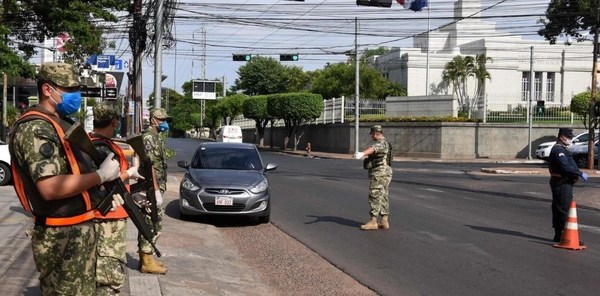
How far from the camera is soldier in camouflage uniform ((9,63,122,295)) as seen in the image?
3.45m

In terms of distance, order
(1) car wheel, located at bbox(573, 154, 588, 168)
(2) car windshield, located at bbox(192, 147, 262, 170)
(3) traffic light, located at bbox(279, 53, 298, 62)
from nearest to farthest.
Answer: (2) car windshield, located at bbox(192, 147, 262, 170) < (1) car wheel, located at bbox(573, 154, 588, 168) < (3) traffic light, located at bbox(279, 53, 298, 62)

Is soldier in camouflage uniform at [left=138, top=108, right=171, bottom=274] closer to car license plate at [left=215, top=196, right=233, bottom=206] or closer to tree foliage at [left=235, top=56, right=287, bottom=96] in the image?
car license plate at [left=215, top=196, right=233, bottom=206]

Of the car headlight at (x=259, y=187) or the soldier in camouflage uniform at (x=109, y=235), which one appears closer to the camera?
the soldier in camouflage uniform at (x=109, y=235)

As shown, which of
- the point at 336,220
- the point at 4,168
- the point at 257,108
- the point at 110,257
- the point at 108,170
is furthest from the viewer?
the point at 257,108

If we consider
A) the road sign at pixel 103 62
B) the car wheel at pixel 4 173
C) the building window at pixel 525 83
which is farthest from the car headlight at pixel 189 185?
the building window at pixel 525 83

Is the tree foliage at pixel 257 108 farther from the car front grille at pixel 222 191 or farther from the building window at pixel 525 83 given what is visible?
the car front grille at pixel 222 191

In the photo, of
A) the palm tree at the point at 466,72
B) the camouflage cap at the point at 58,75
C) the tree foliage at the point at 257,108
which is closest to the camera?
the camouflage cap at the point at 58,75

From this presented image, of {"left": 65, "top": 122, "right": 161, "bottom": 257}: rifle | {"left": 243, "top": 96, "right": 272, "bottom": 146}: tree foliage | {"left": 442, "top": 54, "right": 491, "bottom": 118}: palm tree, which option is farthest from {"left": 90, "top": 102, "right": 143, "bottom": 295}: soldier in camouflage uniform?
{"left": 442, "top": 54, "right": 491, "bottom": 118}: palm tree

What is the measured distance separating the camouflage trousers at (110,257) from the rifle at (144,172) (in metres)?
0.35

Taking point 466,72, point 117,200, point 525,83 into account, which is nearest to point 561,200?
point 117,200

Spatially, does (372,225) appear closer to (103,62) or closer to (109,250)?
(109,250)

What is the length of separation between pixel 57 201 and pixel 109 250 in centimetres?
144

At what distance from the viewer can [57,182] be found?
A: 134 inches

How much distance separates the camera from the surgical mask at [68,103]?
3.67m
